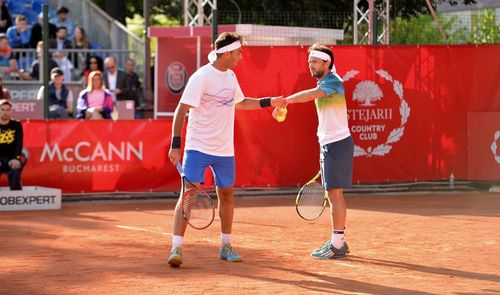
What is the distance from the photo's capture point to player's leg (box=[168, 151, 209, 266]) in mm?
9945

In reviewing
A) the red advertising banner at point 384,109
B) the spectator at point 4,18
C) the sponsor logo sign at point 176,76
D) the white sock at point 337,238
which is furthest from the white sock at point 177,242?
the spectator at point 4,18

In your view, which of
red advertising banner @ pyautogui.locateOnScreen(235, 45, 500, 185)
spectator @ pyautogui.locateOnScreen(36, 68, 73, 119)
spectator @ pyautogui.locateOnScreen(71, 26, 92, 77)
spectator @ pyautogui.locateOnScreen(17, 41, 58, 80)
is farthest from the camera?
spectator @ pyautogui.locateOnScreen(71, 26, 92, 77)

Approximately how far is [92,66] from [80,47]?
1.17 meters

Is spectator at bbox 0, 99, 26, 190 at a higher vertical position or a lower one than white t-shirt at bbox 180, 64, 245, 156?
lower

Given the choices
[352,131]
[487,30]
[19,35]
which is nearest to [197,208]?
[352,131]

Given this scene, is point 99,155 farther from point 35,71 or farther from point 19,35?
point 19,35

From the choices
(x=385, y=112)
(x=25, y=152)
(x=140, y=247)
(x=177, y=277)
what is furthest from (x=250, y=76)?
(x=177, y=277)

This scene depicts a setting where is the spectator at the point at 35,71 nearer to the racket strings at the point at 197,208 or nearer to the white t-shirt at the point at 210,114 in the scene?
the white t-shirt at the point at 210,114

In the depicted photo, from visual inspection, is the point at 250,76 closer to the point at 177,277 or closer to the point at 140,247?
the point at 140,247

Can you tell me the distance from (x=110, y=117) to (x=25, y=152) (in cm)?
239

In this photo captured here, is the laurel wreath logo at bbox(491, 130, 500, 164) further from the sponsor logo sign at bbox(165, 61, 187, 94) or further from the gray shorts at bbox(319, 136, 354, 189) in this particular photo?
the gray shorts at bbox(319, 136, 354, 189)

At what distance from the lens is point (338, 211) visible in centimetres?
1070

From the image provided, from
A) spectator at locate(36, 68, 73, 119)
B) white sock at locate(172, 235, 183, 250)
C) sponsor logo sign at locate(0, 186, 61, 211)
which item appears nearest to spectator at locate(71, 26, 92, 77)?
spectator at locate(36, 68, 73, 119)

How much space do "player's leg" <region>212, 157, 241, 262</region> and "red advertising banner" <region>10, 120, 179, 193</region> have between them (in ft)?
20.7
